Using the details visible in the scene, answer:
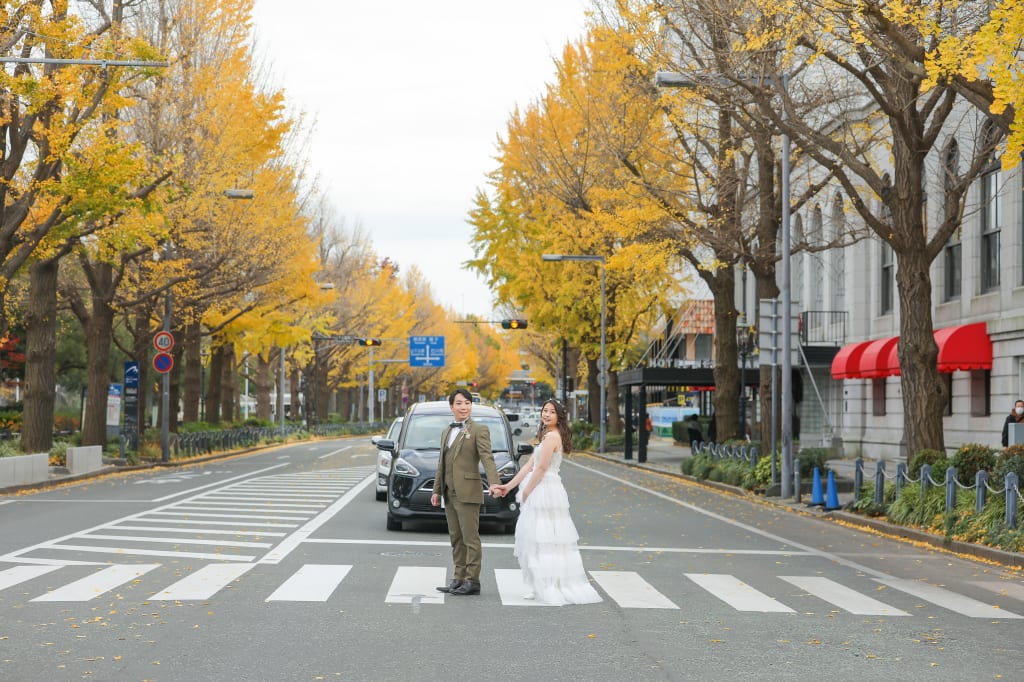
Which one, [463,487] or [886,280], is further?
[886,280]

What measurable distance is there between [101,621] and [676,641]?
13.8ft

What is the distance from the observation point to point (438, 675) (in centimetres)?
750

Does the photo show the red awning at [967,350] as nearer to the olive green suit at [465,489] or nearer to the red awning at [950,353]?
the red awning at [950,353]

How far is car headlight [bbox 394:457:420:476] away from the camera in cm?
1669

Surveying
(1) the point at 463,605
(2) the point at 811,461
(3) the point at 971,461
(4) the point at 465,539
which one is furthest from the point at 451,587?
(2) the point at 811,461

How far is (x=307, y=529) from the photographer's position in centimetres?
1698

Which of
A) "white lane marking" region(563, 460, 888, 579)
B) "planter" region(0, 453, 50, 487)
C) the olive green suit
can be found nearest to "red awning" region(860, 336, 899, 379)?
"white lane marking" region(563, 460, 888, 579)

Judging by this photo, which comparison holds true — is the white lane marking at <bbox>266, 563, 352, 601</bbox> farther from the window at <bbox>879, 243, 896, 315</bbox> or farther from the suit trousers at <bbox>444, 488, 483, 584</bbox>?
the window at <bbox>879, 243, 896, 315</bbox>

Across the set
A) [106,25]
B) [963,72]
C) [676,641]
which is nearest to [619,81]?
[106,25]

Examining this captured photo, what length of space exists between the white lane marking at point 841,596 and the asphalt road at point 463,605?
4 cm

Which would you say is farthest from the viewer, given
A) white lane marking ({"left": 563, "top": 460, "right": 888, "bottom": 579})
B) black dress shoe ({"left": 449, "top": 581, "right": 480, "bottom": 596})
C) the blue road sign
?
the blue road sign

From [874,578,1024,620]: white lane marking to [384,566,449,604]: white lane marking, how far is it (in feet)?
14.4

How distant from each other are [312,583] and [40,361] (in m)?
21.0

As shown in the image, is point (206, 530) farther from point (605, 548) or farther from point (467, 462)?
point (467, 462)
